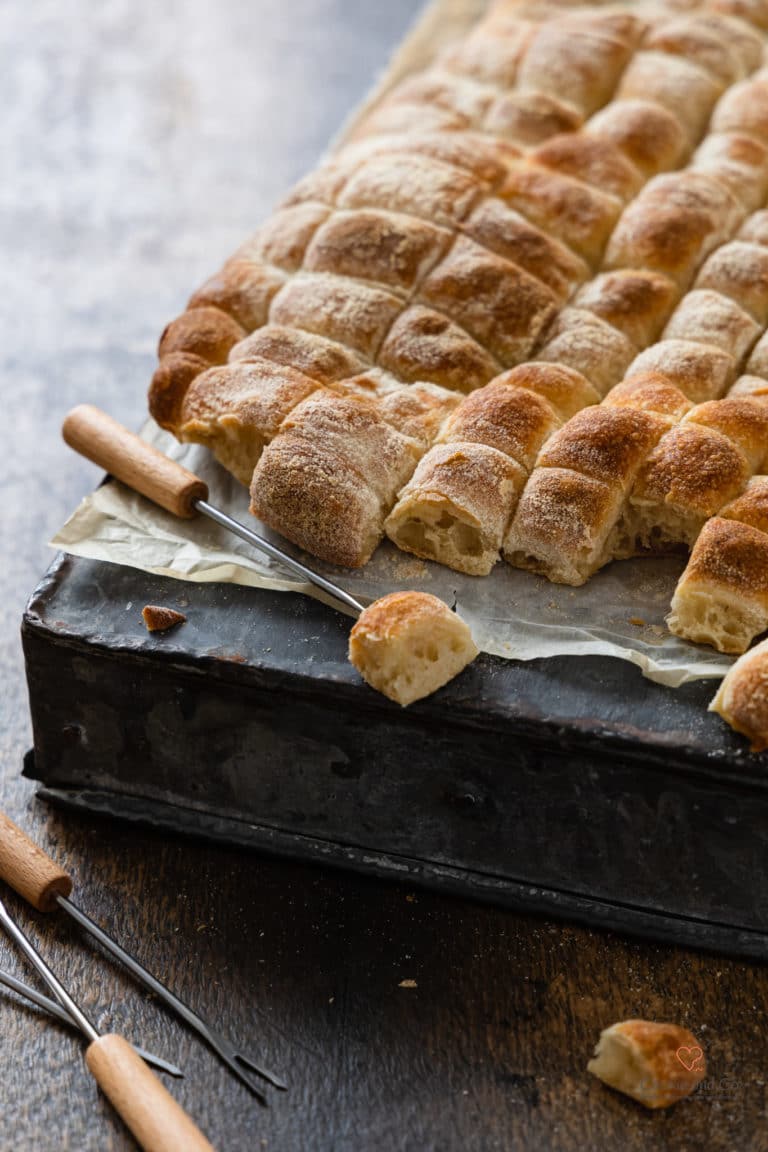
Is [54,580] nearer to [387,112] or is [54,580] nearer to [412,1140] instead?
[412,1140]

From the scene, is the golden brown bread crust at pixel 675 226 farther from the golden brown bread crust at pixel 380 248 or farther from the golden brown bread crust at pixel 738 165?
the golden brown bread crust at pixel 380 248

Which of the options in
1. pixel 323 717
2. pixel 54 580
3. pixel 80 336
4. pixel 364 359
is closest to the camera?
pixel 323 717

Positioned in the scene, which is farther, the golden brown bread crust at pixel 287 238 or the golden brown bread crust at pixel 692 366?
the golden brown bread crust at pixel 287 238

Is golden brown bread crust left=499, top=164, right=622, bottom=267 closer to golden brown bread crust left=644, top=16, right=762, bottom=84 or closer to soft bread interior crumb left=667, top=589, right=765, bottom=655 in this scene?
golden brown bread crust left=644, top=16, right=762, bottom=84

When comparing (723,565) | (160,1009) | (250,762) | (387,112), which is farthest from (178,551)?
(387,112)

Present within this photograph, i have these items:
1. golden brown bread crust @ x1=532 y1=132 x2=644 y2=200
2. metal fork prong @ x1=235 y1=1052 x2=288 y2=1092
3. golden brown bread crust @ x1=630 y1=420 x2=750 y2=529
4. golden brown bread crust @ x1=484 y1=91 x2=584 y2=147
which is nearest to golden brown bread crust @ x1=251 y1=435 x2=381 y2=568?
golden brown bread crust @ x1=630 y1=420 x2=750 y2=529

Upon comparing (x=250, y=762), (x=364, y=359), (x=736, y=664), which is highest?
(x=364, y=359)

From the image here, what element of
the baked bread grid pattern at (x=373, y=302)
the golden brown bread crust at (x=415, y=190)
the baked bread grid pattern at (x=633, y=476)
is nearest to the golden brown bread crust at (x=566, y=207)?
the baked bread grid pattern at (x=373, y=302)
